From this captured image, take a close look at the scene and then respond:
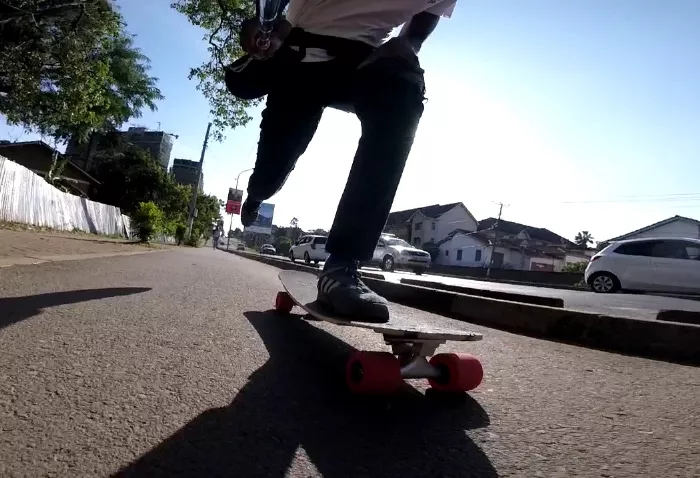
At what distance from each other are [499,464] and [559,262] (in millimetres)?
65707

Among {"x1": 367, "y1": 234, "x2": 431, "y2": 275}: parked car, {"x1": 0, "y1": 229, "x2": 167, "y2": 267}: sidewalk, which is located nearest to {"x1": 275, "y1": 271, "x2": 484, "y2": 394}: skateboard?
{"x1": 0, "y1": 229, "x2": 167, "y2": 267}: sidewalk

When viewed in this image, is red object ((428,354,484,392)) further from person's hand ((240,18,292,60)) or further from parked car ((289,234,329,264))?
parked car ((289,234,329,264))

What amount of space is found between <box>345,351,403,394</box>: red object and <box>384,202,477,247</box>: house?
220ft

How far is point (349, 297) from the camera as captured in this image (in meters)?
1.63

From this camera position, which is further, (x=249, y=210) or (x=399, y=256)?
(x=399, y=256)

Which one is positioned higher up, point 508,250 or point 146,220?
point 508,250

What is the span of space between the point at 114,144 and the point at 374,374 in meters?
55.4

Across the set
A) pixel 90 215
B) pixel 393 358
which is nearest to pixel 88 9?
pixel 90 215

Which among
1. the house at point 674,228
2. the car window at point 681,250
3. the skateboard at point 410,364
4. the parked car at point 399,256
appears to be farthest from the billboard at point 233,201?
the skateboard at point 410,364

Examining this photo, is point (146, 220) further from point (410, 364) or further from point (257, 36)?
point (410, 364)

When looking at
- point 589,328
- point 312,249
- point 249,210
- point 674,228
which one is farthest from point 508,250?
point 249,210

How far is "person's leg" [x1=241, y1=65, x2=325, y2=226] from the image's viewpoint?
233 cm

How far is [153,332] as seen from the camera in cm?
195

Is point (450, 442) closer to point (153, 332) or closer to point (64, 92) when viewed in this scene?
point (153, 332)
